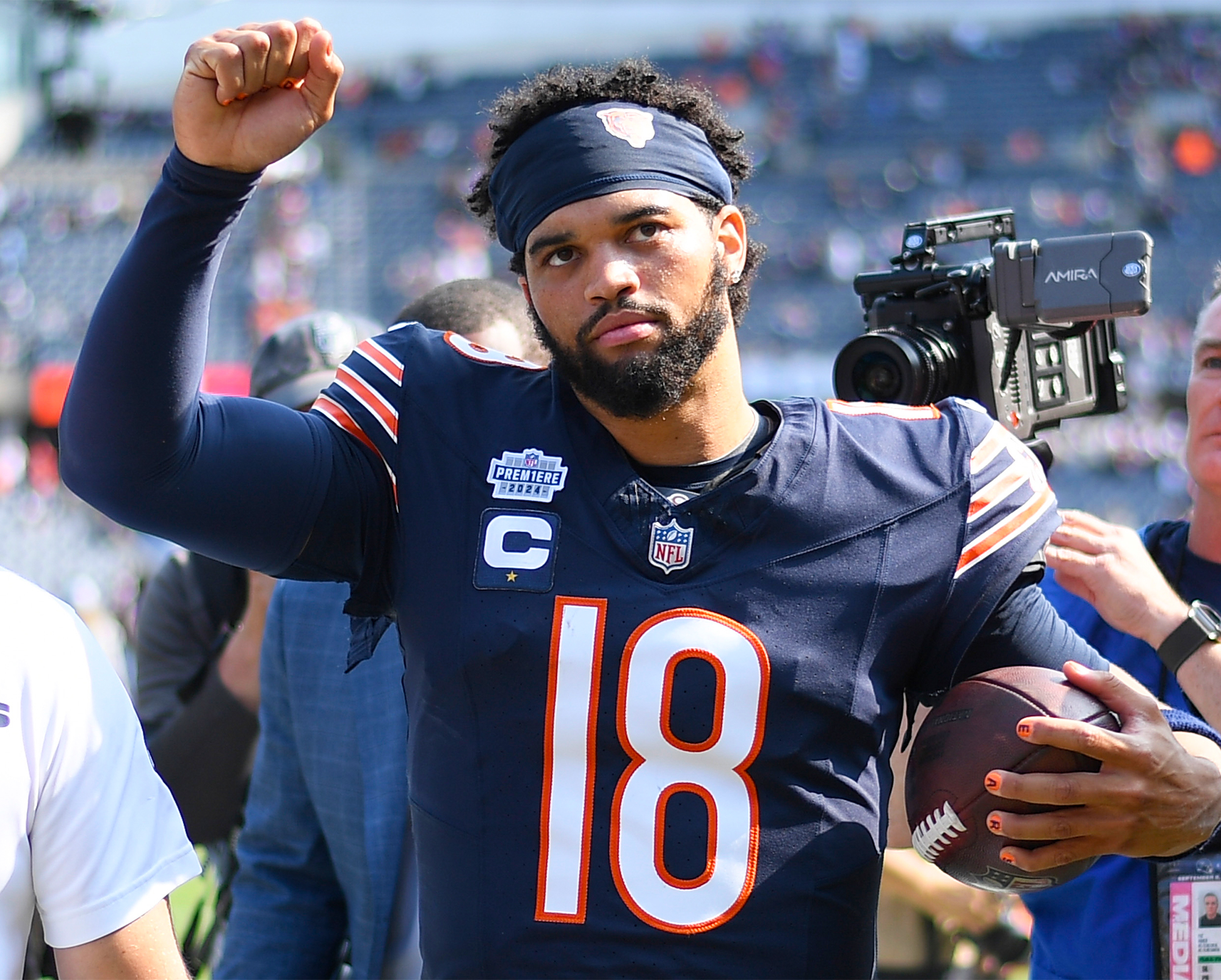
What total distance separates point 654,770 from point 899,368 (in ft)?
2.77

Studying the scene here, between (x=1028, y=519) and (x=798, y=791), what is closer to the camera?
(x=798, y=791)

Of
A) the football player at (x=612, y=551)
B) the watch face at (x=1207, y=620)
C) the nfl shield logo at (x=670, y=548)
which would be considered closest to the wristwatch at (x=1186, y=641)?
the watch face at (x=1207, y=620)

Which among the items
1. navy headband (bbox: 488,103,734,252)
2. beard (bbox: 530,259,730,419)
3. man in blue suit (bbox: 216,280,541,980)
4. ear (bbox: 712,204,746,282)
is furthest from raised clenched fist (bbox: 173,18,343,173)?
man in blue suit (bbox: 216,280,541,980)

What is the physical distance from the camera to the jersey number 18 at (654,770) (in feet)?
4.96

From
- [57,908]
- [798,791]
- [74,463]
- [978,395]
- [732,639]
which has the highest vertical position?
[978,395]

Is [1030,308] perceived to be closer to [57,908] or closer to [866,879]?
[866,879]

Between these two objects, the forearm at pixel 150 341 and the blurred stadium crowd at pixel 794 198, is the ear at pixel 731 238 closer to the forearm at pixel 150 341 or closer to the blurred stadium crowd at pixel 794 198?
the forearm at pixel 150 341

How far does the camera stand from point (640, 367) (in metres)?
1.62

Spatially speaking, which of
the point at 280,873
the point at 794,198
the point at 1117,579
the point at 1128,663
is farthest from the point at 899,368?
the point at 794,198

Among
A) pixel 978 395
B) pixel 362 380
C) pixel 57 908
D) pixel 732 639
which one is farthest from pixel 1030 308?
pixel 57 908

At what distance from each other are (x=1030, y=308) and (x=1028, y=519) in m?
0.48

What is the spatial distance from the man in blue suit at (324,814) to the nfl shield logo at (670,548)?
28.1 inches

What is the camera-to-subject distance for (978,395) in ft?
7.14

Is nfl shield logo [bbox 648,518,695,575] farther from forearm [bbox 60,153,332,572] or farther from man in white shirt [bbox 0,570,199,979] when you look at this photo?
man in white shirt [bbox 0,570,199,979]
